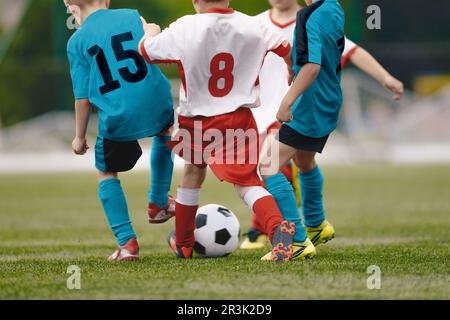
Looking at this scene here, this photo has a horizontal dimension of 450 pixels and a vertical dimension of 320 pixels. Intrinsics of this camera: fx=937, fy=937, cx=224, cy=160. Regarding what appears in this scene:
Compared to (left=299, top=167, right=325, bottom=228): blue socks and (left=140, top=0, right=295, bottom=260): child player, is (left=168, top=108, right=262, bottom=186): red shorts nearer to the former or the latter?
(left=140, top=0, right=295, bottom=260): child player

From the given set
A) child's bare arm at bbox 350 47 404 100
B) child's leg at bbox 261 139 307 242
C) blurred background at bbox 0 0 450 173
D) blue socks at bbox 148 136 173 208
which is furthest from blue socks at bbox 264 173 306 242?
blurred background at bbox 0 0 450 173

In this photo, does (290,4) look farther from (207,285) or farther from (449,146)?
(449,146)

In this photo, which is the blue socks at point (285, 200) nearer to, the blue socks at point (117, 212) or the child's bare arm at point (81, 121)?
the blue socks at point (117, 212)

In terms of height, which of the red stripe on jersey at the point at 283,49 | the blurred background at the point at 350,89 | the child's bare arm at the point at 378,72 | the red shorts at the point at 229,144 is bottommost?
the blurred background at the point at 350,89

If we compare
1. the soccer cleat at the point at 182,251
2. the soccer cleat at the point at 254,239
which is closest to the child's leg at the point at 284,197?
the soccer cleat at the point at 182,251

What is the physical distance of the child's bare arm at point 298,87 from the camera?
4.51m

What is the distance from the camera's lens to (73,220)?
27.2ft

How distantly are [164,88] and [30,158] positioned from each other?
16.8 m

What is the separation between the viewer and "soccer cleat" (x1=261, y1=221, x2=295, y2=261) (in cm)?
451

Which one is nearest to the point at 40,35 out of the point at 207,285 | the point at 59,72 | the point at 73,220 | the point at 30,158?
the point at 59,72

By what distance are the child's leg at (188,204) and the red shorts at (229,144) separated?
0.69 ft

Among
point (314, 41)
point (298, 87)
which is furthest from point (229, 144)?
point (314, 41)

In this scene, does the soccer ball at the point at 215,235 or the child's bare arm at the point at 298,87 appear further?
the soccer ball at the point at 215,235

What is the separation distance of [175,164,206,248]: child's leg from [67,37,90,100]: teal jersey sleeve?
0.65 metres
